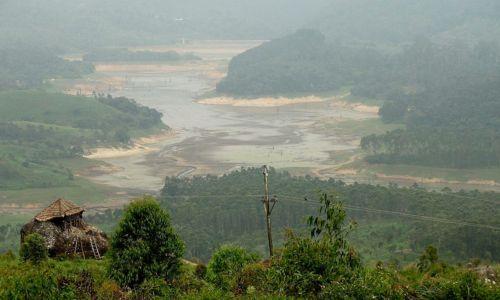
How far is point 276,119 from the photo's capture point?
142m

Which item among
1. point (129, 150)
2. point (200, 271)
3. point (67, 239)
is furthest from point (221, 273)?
point (129, 150)

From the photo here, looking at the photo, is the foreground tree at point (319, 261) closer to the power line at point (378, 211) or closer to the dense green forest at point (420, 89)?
the power line at point (378, 211)

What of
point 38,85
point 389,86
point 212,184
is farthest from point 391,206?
point 38,85

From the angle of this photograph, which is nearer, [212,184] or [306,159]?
[212,184]

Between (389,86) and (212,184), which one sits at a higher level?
(389,86)

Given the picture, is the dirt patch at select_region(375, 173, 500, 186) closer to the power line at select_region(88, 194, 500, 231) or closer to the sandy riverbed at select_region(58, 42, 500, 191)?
the sandy riverbed at select_region(58, 42, 500, 191)

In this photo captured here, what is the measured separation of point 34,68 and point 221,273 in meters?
157

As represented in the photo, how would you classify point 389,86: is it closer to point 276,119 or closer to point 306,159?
point 276,119

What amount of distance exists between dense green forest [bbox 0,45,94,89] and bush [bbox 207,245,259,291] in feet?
454

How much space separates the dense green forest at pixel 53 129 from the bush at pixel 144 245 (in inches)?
2331

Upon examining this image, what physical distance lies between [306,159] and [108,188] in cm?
2478

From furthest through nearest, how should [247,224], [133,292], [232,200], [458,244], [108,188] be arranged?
[108,188]
[232,200]
[247,224]
[458,244]
[133,292]

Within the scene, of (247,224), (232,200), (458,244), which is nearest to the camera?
(458,244)

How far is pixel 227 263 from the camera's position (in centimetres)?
3709
